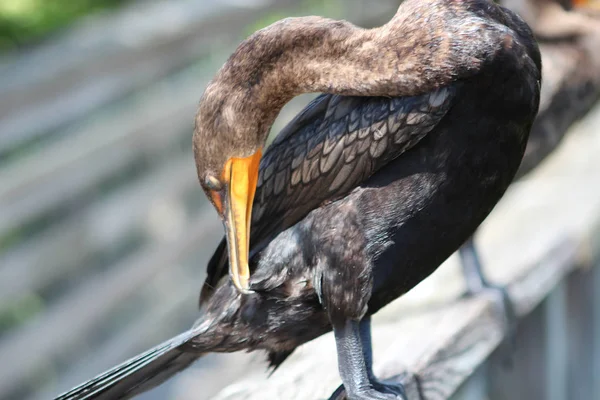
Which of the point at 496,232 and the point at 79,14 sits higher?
the point at 79,14

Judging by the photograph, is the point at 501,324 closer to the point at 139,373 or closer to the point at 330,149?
the point at 330,149

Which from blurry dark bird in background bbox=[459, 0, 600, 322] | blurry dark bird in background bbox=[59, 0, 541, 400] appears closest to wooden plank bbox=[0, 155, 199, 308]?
blurry dark bird in background bbox=[459, 0, 600, 322]

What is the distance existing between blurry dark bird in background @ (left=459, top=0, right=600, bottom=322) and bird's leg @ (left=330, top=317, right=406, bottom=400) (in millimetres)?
1066

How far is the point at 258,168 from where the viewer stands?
1.62 m

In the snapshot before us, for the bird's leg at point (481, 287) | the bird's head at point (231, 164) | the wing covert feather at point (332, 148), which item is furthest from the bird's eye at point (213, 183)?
the bird's leg at point (481, 287)

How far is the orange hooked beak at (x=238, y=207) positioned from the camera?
1514 millimetres

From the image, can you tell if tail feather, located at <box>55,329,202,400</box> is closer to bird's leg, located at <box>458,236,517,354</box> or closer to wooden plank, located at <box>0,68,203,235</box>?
bird's leg, located at <box>458,236,517,354</box>

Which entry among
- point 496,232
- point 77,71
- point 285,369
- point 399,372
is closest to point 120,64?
point 77,71

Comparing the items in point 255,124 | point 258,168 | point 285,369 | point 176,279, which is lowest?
point 176,279

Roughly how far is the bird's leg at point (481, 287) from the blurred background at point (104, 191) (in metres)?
1.52

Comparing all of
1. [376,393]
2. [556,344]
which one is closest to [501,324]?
[556,344]

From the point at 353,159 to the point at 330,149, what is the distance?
0.19 feet

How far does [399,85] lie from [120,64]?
2.48m

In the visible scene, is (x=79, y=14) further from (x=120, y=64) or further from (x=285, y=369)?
(x=285, y=369)
